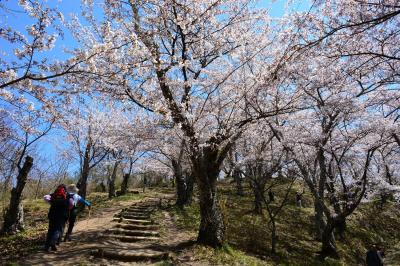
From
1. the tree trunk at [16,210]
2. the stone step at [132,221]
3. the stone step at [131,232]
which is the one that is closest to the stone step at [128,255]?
the stone step at [131,232]

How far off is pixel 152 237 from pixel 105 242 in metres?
1.64

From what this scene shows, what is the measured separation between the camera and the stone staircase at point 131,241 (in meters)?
8.41

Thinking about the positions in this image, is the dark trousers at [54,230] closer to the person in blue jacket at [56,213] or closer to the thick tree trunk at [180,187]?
the person in blue jacket at [56,213]

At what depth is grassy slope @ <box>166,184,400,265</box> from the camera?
39.3 feet

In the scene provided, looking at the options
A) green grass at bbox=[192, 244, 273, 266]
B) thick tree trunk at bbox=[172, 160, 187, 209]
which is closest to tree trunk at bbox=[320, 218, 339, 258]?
green grass at bbox=[192, 244, 273, 266]

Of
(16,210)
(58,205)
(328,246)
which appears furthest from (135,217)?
(328,246)

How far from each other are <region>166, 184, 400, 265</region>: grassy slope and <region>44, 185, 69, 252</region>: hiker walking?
3631 mm

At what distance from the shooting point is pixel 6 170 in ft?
85.0

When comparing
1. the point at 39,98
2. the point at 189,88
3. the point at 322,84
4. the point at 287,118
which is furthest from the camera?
the point at 287,118

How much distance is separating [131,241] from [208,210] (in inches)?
106

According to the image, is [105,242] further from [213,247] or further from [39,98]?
[39,98]

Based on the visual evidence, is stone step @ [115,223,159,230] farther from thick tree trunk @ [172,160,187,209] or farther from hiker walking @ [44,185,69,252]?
thick tree trunk @ [172,160,187,209]

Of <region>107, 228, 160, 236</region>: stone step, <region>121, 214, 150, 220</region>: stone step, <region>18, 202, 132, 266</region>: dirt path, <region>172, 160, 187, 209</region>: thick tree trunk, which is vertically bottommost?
<region>18, 202, 132, 266</region>: dirt path

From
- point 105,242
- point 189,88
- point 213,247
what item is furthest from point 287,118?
point 105,242
